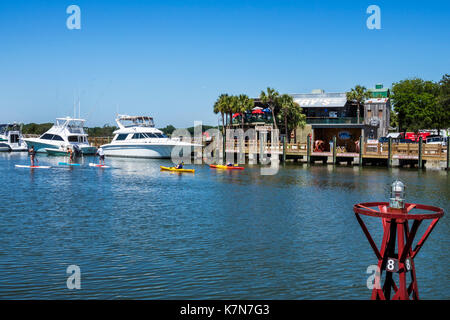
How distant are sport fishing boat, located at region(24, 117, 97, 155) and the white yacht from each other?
471 cm

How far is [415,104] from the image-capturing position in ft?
294

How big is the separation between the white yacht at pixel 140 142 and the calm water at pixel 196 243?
31736mm

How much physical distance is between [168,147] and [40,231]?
47.9m

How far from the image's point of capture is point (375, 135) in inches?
2653

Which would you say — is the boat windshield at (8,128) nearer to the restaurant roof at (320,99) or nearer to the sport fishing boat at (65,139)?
the sport fishing boat at (65,139)

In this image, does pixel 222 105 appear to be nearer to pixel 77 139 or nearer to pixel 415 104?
pixel 77 139

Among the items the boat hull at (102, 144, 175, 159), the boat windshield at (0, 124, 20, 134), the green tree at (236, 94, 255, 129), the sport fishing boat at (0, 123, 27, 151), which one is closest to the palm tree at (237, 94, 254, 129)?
the green tree at (236, 94, 255, 129)

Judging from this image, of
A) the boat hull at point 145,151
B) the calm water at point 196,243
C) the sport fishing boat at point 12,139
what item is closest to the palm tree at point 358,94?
the boat hull at point 145,151

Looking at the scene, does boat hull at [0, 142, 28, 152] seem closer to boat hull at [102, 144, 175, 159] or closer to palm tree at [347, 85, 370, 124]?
boat hull at [102, 144, 175, 159]

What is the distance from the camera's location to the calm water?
521 inches

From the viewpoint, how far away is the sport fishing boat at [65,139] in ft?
245

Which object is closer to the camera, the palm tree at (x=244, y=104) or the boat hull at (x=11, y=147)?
the palm tree at (x=244, y=104)
